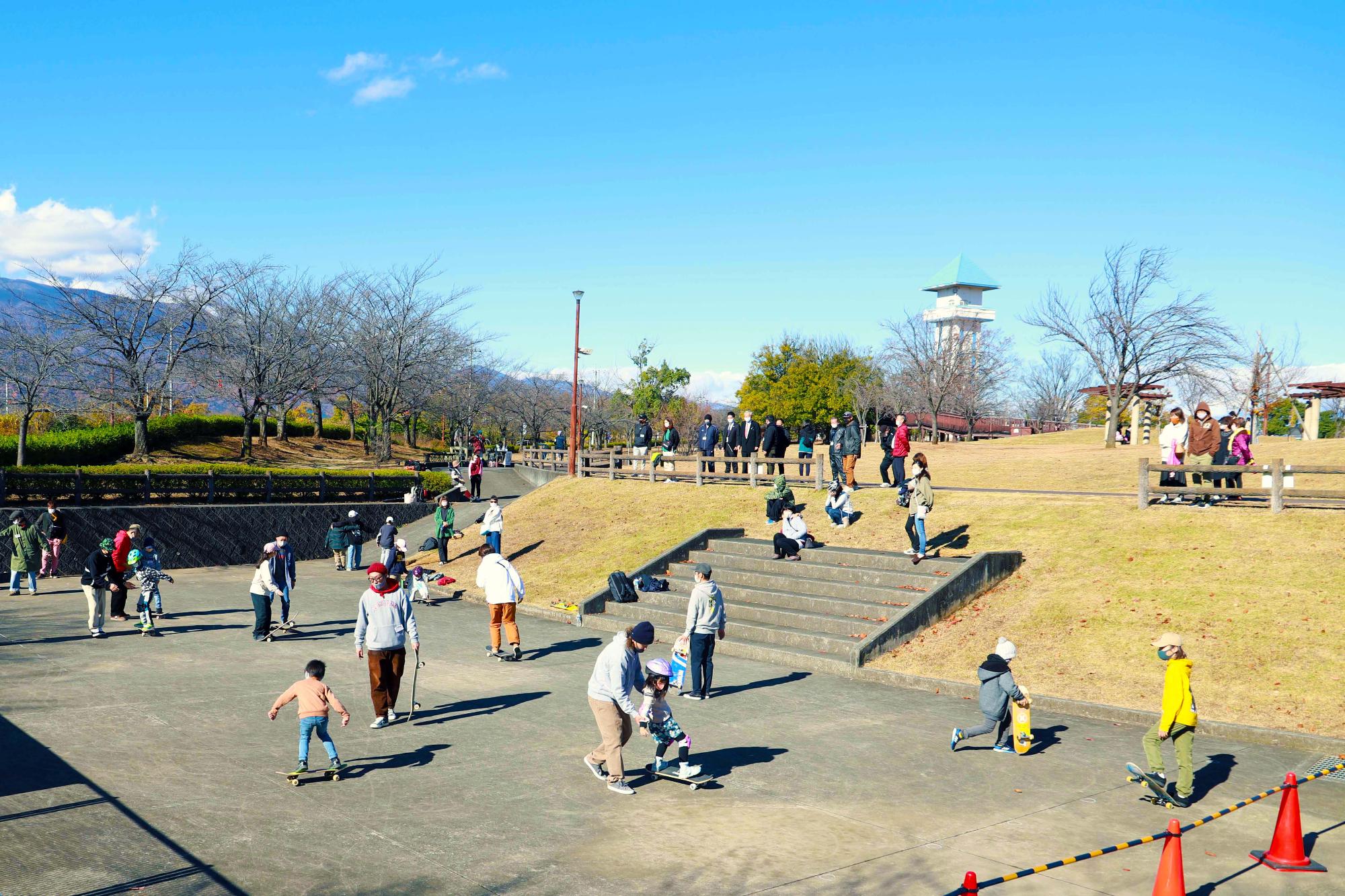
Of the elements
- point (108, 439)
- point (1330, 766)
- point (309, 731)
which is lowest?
point (1330, 766)

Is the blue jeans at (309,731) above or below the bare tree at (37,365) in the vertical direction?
below

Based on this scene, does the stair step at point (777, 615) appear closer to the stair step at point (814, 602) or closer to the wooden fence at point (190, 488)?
the stair step at point (814, 602)

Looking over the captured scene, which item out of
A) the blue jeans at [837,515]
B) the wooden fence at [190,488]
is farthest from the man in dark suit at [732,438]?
the wooden fence at [190,488]

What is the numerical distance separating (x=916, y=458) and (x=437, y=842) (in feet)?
39.5

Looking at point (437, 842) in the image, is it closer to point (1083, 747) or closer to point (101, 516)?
point (1083, 747)

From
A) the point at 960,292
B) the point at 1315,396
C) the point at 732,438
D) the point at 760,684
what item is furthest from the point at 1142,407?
the point at 960,292

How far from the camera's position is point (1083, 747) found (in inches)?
426

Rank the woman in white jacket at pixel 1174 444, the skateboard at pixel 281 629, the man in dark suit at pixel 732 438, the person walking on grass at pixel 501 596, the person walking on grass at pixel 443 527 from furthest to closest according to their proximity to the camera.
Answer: the man in dark suit at pixel 732 438 → the person walking on grass at pixel 443 527 → the woman in white jacket at pixel 1174 444 → the skateboard at pixel 281 629 → the person walking on grass at pixel 501 596

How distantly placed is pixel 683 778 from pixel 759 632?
25.2ft

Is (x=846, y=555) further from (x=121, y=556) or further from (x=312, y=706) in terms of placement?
(x=121, y=556)

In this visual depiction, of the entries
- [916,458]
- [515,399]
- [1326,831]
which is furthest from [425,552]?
Answer: [515,399]

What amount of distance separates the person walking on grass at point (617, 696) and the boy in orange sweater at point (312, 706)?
2366 millimetres

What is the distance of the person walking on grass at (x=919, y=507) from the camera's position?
57.0 ft

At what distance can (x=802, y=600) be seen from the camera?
17641 mm
